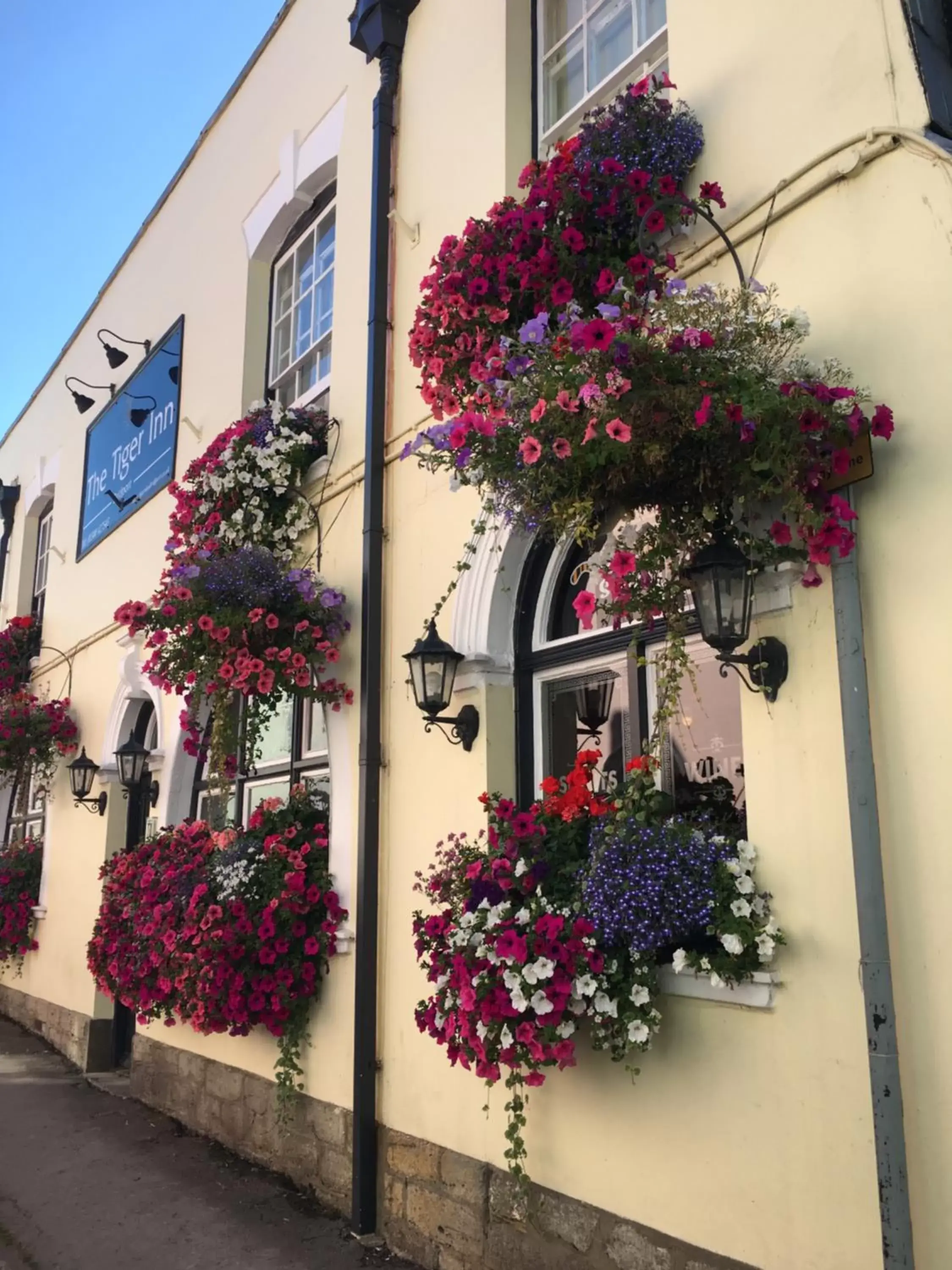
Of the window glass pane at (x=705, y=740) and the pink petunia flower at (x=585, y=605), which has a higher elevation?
the pink petunia flower at (x=585, y=605)

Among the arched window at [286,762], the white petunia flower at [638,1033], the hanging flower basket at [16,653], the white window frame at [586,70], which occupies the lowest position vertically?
the white petunia flower at [638,1033]

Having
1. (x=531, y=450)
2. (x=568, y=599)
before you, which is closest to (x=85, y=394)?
(x=568, y=599)

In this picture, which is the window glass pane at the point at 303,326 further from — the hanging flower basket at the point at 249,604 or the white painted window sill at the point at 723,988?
the white painted window sill at the point at 723,988

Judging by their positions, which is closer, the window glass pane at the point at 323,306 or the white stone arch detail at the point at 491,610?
the white stone arch detail at the point at 491,610

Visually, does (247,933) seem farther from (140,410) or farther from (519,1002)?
(140,410)

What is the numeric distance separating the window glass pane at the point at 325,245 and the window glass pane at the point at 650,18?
2.87 m

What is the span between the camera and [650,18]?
484cm

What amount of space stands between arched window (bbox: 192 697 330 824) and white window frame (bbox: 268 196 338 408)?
2015mm

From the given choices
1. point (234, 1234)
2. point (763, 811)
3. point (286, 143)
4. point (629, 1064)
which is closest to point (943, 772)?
point (763, 811)

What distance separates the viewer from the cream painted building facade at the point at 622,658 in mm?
3025

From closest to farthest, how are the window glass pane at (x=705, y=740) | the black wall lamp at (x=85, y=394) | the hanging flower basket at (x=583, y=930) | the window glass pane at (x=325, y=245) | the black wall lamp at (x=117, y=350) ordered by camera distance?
the hanging flower basket at (x=583, y=930)
the window glass pane at (x=705, y=740)
the window glass pane at (x=325, y=245)
the black wall lamp at (x=117, y=350)
the black wall lamp at (x=85, y=394)

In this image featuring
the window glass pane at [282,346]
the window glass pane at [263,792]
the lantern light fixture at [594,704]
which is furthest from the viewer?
the window glass pane at [282,346]

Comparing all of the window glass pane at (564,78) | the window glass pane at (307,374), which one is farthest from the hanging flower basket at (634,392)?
the window glass pane at (307,374)

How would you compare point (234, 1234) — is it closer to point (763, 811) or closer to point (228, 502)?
point (763, 811)
